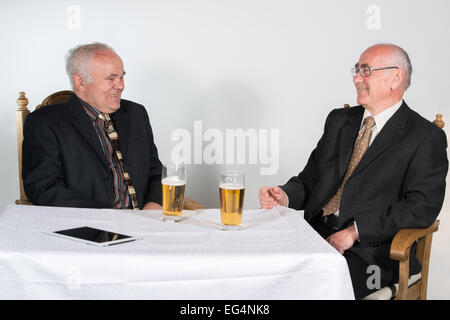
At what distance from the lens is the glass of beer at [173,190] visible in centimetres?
173

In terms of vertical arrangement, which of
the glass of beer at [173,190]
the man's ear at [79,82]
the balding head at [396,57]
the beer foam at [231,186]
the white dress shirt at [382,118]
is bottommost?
the glass of beer at [173,190]

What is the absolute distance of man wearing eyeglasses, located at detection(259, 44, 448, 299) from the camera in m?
Answer: 2.25

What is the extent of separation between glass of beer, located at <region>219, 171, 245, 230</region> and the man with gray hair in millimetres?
953

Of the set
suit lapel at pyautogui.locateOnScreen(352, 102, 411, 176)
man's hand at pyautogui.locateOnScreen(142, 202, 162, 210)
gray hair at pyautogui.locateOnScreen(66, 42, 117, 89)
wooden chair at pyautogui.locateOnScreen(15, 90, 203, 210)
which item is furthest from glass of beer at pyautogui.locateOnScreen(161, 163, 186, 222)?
gray hair at pyautogui.locateOnScreen(66, 42, 117, 89)

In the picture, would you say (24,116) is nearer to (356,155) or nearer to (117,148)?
(117,148)

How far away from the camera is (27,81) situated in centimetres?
335

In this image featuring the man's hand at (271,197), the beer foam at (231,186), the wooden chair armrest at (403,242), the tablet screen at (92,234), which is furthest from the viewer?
the man's hand at (271,197)

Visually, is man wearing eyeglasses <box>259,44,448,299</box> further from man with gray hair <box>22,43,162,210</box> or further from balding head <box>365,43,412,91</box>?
man with gray hair <box>22,43,162,210</box>

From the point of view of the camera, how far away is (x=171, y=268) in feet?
4.56

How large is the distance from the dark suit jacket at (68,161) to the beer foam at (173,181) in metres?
0.77

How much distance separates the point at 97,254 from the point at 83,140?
4.19 feet

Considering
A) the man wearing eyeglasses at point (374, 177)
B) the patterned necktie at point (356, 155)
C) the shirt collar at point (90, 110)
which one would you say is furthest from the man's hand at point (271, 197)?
the shirt collar at point (90, 110)

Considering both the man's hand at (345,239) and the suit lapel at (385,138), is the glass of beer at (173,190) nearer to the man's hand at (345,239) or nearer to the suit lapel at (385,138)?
the man's hand at (345,239)

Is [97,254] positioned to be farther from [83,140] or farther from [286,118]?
[286,118]
